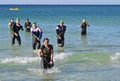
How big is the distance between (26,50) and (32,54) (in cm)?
183

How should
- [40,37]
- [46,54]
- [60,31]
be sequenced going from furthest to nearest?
[60,31] < [40,37] < [46,54]

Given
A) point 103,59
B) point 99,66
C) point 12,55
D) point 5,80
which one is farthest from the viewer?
point 12,55

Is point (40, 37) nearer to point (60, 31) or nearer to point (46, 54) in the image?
point (60, 31)

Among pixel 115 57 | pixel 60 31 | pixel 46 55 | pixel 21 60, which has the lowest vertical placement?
pixel 115 57

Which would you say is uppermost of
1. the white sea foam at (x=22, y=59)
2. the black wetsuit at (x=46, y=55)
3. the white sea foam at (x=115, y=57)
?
the black wetsuit at (x=46, y=55)

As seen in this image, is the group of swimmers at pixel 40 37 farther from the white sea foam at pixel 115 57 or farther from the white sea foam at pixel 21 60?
the white sea foam at pixel 115 57

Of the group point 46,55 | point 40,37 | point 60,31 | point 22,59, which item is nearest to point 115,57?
point 40,37

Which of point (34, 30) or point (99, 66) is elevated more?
point (34, 30)

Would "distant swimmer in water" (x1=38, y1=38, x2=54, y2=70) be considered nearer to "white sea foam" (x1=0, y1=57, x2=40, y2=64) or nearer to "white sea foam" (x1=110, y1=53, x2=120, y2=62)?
"white sea foam" (x1=0, y1=57, x2=40, y2=64)

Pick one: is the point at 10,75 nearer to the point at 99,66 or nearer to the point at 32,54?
the point at 99,66

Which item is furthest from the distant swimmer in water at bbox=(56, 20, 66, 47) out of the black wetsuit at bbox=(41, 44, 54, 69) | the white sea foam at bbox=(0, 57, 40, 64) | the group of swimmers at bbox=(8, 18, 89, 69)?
the black wetsuit at bbox=(41, 44, 54, 69)

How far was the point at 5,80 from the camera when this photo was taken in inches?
580

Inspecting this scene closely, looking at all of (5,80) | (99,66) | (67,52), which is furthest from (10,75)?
(67,52)

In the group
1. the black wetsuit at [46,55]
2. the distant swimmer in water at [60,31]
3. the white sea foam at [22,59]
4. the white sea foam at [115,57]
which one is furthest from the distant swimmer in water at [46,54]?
the distant swimmer in water at [60,31]
